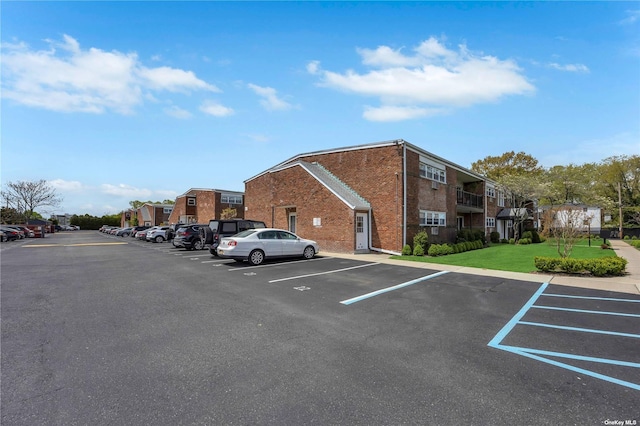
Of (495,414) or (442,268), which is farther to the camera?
(442,268)

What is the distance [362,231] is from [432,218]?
5305 millimetres

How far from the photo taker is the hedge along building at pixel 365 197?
18547 mm

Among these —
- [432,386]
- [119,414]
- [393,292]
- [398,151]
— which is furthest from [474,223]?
[119,414]

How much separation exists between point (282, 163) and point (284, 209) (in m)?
4.54

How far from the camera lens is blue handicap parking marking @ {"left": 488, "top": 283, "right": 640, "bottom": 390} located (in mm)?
4164

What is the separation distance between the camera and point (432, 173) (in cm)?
2186

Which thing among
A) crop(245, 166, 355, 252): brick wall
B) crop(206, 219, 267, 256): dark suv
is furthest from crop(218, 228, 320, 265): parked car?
crop(245, 166, 355, 252): brick wall

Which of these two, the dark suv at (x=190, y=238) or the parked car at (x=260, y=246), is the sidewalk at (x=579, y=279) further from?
the dark suv at (x=190, y=238)

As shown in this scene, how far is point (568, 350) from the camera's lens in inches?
182

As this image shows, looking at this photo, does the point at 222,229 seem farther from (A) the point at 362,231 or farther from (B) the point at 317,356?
(B) the point at 317,356

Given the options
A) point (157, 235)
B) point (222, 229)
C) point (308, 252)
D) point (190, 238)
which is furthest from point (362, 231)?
point (157, 235)

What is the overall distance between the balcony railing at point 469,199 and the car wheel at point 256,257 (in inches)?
705

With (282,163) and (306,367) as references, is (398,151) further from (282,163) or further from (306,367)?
(306,367)

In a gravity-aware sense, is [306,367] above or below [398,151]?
below
